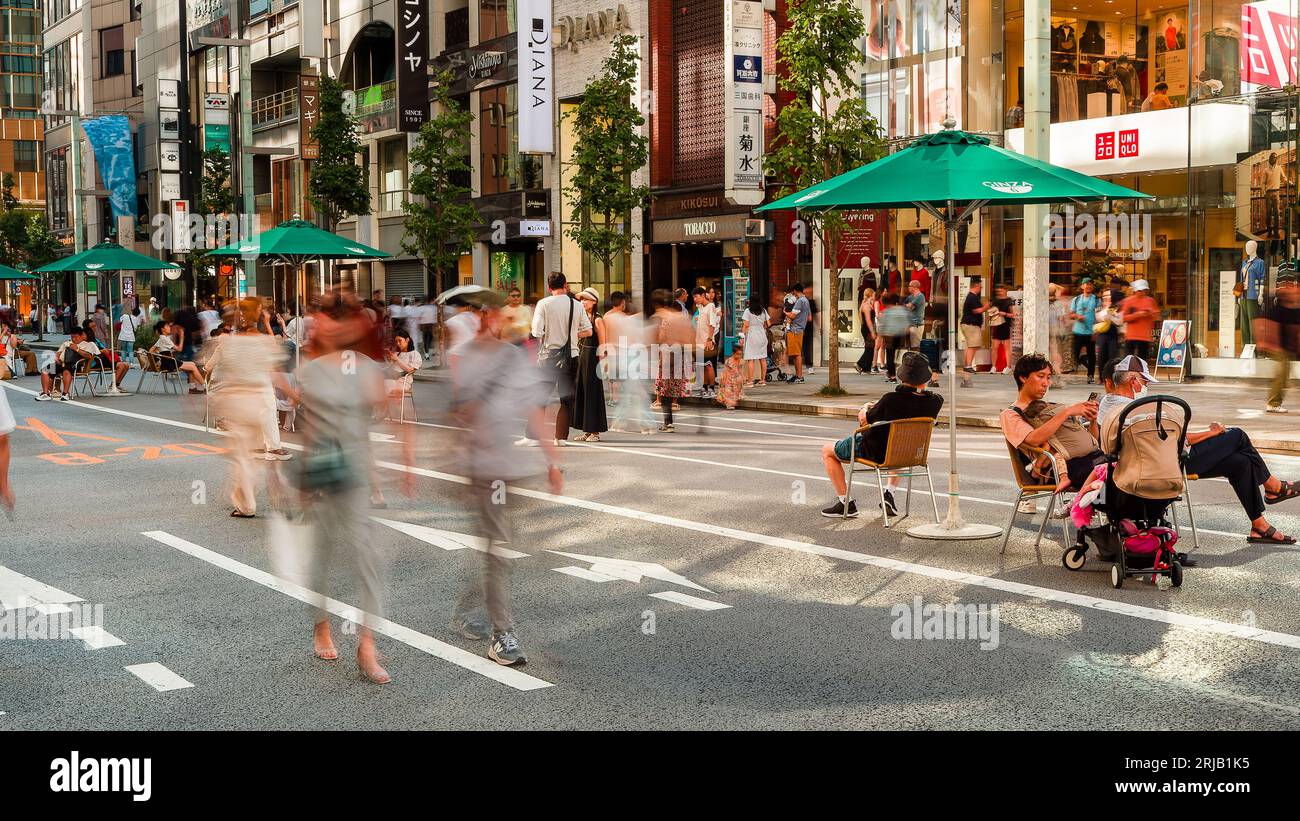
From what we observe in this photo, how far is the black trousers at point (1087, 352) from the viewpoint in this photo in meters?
23.8

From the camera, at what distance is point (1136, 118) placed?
2527cm

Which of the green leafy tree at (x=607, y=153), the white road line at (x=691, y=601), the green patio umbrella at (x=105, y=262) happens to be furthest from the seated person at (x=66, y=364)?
the white road line at (x=691, y=601)

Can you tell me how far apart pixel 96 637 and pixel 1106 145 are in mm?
22683

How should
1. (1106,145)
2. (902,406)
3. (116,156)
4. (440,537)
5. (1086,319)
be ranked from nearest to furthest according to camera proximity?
(440,537) → (902,406) → (1086,319) → (1106,145) → (116,156)

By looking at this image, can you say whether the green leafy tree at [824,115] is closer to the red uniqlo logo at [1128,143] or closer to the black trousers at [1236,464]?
→ the red uniqlo logo at [1128,143]

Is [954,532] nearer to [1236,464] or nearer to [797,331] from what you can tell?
[1236,464]

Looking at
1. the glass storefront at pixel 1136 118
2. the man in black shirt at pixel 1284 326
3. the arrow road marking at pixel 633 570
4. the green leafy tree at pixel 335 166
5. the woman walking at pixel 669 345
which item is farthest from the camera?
the green leafy tree at pixel 335 166

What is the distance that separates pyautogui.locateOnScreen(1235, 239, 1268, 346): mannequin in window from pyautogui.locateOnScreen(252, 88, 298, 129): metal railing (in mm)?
39879

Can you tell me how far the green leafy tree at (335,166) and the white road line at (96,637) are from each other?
107 ft

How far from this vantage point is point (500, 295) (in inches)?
277

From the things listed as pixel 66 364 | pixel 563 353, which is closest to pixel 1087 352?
pixel 563 353

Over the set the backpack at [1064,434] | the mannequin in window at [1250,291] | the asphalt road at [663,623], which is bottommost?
the asphalt road at [663,623]
